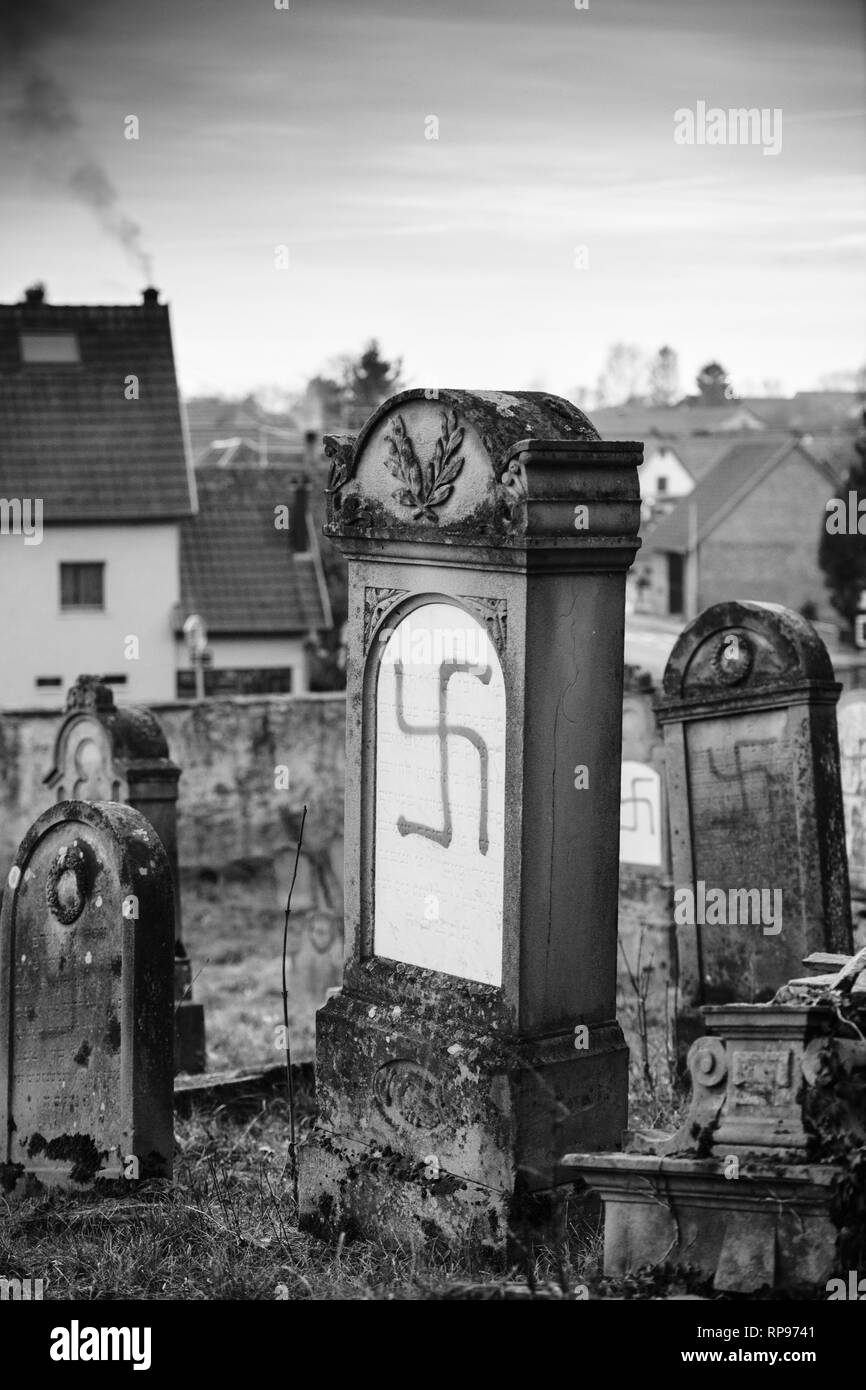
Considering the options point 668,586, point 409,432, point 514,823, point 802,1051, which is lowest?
point 802,1051

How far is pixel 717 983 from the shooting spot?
25.9 ft

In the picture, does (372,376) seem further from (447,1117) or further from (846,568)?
(447,1117)

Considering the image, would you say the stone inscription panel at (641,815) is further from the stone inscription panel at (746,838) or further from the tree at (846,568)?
the tree at (846,568)

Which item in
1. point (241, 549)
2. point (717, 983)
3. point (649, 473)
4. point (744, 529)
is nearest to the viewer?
point (717, 983)

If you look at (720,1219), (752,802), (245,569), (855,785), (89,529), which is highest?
(89,529)

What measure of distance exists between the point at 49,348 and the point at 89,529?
3914 millimetres

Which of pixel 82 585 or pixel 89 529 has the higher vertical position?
pixel 89 529

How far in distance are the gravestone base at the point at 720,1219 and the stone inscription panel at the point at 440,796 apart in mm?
1017

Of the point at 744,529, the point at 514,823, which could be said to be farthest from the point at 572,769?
the point at 744,529

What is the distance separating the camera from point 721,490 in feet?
158

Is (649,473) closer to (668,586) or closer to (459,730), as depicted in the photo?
(668,586)

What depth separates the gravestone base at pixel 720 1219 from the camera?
4348mm

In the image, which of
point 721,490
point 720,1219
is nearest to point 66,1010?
point 720,1219

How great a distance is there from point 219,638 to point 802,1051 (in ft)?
80.1
